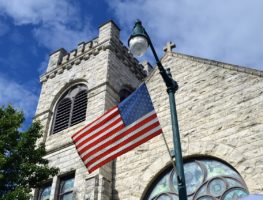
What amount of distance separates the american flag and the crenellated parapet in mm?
7528

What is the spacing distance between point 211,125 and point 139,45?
442 centimetres

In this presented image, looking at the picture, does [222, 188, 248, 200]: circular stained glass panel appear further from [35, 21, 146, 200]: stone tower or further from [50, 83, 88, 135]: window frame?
[50, 83, 88, 135]: window frame

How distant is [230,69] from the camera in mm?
11672

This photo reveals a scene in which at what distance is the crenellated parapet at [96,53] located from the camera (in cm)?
1708

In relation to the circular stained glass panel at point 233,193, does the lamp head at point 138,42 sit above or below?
above

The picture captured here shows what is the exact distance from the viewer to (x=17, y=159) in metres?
10.3

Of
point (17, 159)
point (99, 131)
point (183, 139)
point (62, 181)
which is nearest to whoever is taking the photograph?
point (99, 131)

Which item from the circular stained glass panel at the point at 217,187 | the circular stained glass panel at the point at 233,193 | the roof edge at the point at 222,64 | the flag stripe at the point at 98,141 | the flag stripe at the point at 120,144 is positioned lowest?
the circular stained glass panel at the point at 233,193

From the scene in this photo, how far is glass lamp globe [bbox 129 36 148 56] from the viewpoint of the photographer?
23.3ft

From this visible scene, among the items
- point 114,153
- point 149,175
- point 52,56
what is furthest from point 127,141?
point 52,56

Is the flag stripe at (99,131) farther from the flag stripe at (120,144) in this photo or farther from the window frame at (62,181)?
the window frame at (62,181)

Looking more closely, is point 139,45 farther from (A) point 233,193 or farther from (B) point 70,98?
(B) point 70,98

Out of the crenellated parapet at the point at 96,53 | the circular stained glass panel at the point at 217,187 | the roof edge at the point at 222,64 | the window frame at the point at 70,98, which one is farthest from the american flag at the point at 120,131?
the crenellated parapet at the point at 96,53

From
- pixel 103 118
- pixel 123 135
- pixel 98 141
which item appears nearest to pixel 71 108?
pixel 103 118
